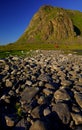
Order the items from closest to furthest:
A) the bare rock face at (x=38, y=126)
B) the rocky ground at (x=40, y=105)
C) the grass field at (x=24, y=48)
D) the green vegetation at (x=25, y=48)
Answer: the bare rock face at (x=38, y=126), the rocky ground at (x=40, y=105), the green vegetation at (x=25, y=48), the grass field at (x=24, y=48)

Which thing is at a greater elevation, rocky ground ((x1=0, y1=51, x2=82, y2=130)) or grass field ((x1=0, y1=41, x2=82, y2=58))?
rocky ground ((x1=0, y1=51, x2=82, y2=130))

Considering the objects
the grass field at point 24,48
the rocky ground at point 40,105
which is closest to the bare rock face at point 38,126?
the rocky ground at point 40,105

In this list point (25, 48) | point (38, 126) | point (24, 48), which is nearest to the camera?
point (38, 126)

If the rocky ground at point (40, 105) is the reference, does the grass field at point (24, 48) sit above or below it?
below

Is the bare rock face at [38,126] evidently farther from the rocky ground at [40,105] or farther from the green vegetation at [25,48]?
the green vegetation at [25,48]

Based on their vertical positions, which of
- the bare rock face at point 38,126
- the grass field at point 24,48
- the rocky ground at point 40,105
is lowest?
the grass field at point 24,48

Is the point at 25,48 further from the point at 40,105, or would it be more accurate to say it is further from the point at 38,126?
the point at 38,126

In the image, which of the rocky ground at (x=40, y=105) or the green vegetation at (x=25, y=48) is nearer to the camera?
the rocky ground at (x=40, y=105)

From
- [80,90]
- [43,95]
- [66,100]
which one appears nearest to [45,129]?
[66,100]

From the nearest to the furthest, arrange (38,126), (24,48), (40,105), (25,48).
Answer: (38,126) < (40,105) < (24,48) < (25,48)

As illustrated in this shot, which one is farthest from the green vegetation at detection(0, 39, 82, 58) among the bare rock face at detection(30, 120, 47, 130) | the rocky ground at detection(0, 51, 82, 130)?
the bare rock face at detection(30, 120, 47, 130)

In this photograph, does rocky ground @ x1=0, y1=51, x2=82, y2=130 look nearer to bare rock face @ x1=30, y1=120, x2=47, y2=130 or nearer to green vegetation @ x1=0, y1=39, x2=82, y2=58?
bare rock face @ x1=30, y1=120, x2=47, y2=130

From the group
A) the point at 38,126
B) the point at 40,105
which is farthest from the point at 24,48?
the point at 38,126

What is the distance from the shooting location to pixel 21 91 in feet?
37.3
